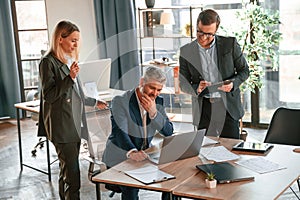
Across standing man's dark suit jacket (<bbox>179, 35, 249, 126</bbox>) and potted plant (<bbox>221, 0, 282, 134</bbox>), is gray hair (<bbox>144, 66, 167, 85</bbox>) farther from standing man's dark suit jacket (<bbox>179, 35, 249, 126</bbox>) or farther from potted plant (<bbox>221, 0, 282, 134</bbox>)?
potted plant (<bbox>221, 0, 282, 134</bbox>)

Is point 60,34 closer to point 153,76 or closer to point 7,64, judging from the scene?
point 153,76

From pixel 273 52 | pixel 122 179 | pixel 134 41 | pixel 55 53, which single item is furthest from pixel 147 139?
pixel 134 41

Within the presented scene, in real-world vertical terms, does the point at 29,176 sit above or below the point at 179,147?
below

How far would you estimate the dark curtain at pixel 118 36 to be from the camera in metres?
6.63

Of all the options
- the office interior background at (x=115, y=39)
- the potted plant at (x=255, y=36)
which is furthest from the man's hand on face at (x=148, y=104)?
the potted plant at (x=255, y=36)

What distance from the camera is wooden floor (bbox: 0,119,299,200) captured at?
173 inches

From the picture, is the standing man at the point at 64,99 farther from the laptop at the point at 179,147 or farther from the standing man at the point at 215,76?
the standing man at the point at 215,76

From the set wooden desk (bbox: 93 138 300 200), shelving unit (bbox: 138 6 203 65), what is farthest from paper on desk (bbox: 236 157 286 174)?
shelving unit (bbox: 138 6 203 65)

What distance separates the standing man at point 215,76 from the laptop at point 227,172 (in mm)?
873

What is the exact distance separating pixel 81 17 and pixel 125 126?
4.10 metres

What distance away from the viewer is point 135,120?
3.28 m

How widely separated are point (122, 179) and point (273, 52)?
3491 mm

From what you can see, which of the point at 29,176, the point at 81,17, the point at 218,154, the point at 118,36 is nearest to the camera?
the point at 218,154

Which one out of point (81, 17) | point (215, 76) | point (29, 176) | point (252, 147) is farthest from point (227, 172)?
point (81, 17)
